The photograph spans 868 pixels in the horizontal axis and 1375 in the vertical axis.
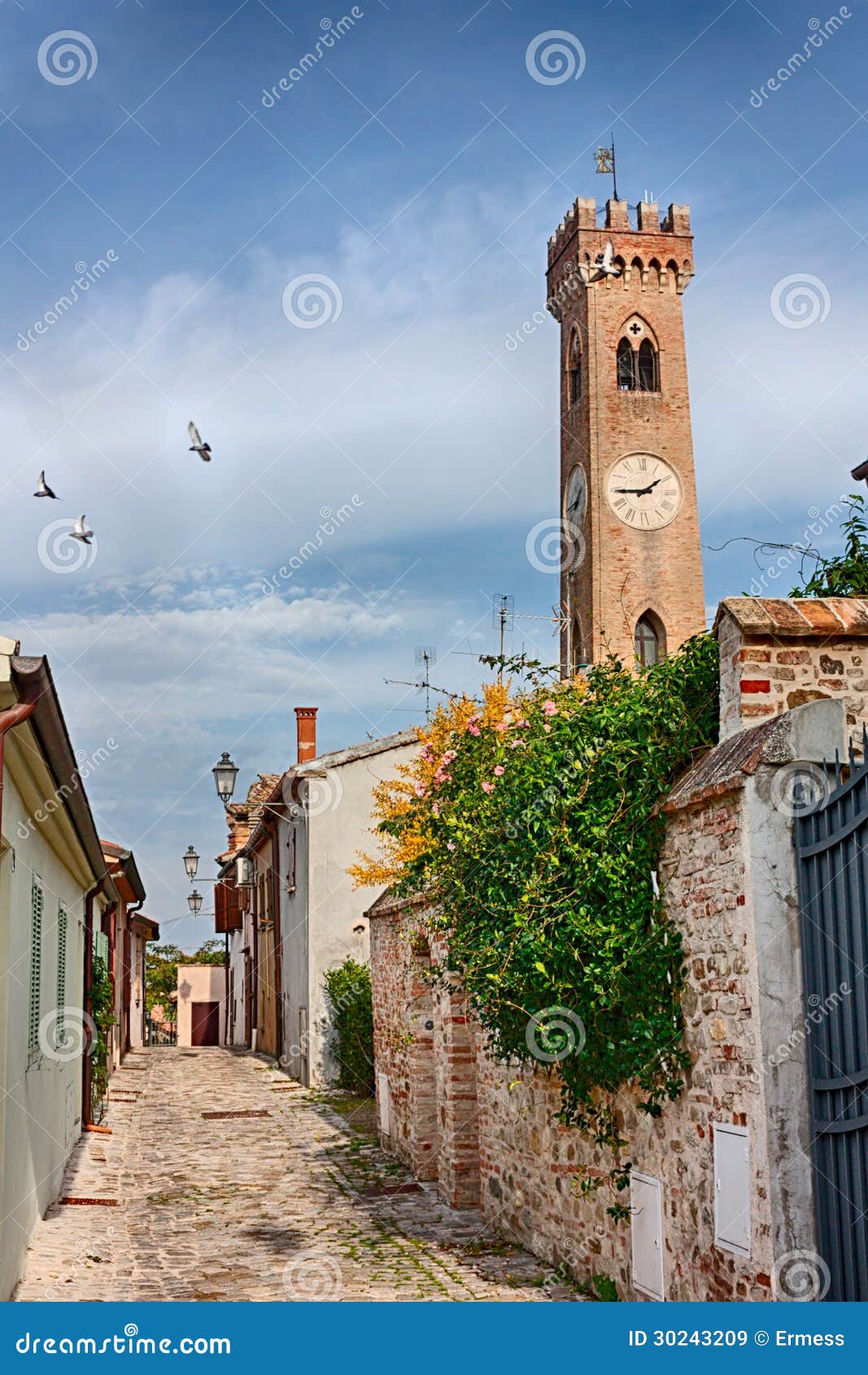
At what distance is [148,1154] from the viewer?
12852mm

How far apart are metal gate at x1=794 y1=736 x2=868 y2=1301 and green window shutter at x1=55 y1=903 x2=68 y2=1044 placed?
6.69 metres

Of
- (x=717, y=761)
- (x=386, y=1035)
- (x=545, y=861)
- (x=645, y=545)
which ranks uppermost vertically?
(x=645, y=545)

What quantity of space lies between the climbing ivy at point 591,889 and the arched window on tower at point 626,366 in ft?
104

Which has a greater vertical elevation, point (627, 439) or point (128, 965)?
point (627, 439)

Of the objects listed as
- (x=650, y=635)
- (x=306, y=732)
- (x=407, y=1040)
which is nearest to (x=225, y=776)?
(x=407, y=1040)

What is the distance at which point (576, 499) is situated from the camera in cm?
3681

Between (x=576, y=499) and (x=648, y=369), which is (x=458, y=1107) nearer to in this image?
(x=576, y=499)

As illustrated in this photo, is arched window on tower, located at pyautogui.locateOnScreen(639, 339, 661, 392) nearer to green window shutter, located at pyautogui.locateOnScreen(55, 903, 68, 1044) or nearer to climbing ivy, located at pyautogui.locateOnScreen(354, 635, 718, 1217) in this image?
green window shutter, located at pyautogui.locateOnScreen(55, 903, 68, 1044)

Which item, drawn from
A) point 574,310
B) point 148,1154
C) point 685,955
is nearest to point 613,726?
point 685,955

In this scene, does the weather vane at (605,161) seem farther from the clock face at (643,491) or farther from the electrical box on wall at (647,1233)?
the electrical box on wall at (647,1233)

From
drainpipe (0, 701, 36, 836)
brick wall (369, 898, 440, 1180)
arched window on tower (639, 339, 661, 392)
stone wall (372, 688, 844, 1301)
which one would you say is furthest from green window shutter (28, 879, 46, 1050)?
arched window on tower (639, 339, 661, 392)

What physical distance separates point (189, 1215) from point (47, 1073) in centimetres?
160

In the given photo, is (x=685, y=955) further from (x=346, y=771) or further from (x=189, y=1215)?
(x=346, y=771)

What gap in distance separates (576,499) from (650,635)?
4892 mm
